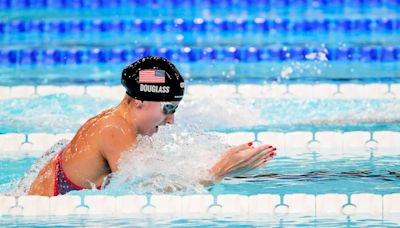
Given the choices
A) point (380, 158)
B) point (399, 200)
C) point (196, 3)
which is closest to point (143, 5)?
point (196, 3)

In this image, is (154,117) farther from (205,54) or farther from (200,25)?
(200,25)

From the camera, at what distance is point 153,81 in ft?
10.4

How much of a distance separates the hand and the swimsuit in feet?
1.74

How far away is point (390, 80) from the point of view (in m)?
7.36

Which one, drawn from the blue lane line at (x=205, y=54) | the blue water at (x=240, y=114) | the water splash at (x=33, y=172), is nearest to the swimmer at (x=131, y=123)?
the water splash at (x=33, y=172)

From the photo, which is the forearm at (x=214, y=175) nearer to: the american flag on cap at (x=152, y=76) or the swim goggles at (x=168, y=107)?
the swim goggles at (x=168, y=107)

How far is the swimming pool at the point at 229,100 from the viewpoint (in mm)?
3756

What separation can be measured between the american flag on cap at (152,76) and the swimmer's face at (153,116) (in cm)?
7

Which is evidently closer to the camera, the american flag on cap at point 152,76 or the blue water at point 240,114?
the american flag on cap at point 152,76

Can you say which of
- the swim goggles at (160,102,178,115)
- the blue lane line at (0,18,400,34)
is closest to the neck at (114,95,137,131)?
the swim goggles at (160,102,178,115)

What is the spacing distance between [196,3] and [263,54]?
1.58 meters

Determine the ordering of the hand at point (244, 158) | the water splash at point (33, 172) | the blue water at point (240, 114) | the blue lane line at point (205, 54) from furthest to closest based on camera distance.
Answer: the blue lane line at point (205, 54)
the blue water at point (240, 114)
the water splash at point (33, 172)
the hand at point (244, 158)

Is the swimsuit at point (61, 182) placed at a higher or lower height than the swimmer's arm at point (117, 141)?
lower

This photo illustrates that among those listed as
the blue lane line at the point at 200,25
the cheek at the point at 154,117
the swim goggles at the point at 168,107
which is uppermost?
the blue lane line at the point at 200,25
